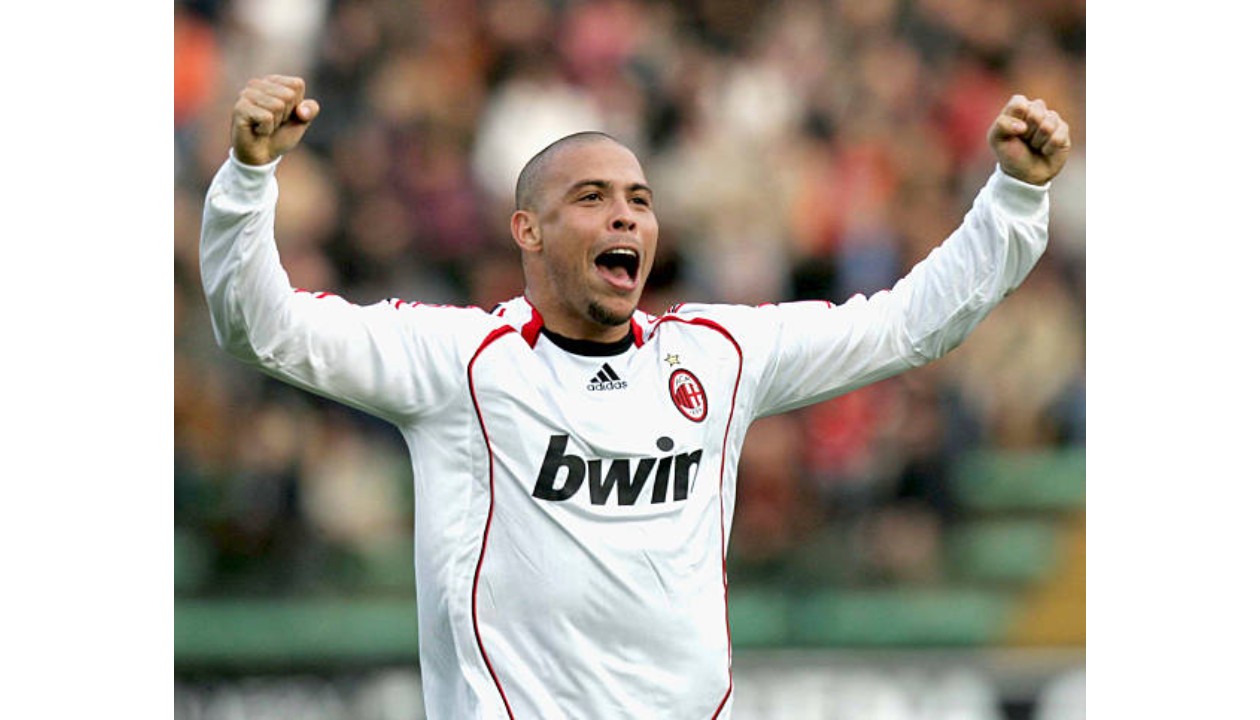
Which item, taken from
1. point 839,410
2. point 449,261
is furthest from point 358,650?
point 839,410

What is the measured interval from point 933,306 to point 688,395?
794 millimetres

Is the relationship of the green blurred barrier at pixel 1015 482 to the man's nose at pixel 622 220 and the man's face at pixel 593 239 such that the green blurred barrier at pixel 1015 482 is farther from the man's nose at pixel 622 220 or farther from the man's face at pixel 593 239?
the man's nose at pixel 622 220

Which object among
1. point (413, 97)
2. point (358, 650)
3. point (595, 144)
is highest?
point (413, 97)

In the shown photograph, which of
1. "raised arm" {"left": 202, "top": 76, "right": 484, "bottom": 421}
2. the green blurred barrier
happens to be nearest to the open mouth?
"raised arm" {"left": 202, "top": 76, "right": 484, "bottom": 421}

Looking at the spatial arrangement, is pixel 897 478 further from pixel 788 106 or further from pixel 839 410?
pixel 788 106

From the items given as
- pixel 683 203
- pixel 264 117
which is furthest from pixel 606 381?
pixel 683 203

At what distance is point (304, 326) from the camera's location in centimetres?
430

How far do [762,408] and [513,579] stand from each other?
100 centimetres

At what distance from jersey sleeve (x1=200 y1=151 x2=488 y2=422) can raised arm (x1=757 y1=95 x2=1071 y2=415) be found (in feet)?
3.16

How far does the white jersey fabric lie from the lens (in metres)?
4.43

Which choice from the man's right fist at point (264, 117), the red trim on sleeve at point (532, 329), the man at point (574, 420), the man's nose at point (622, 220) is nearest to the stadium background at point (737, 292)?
the man at point (574, 420)

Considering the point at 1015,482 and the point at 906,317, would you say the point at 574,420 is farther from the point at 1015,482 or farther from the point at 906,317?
the point at 1015,482

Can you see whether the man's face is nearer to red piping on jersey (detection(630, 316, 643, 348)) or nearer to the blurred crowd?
red piping on jersey (detection(630, 316, 643, 348))

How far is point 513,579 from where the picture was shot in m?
4.46
